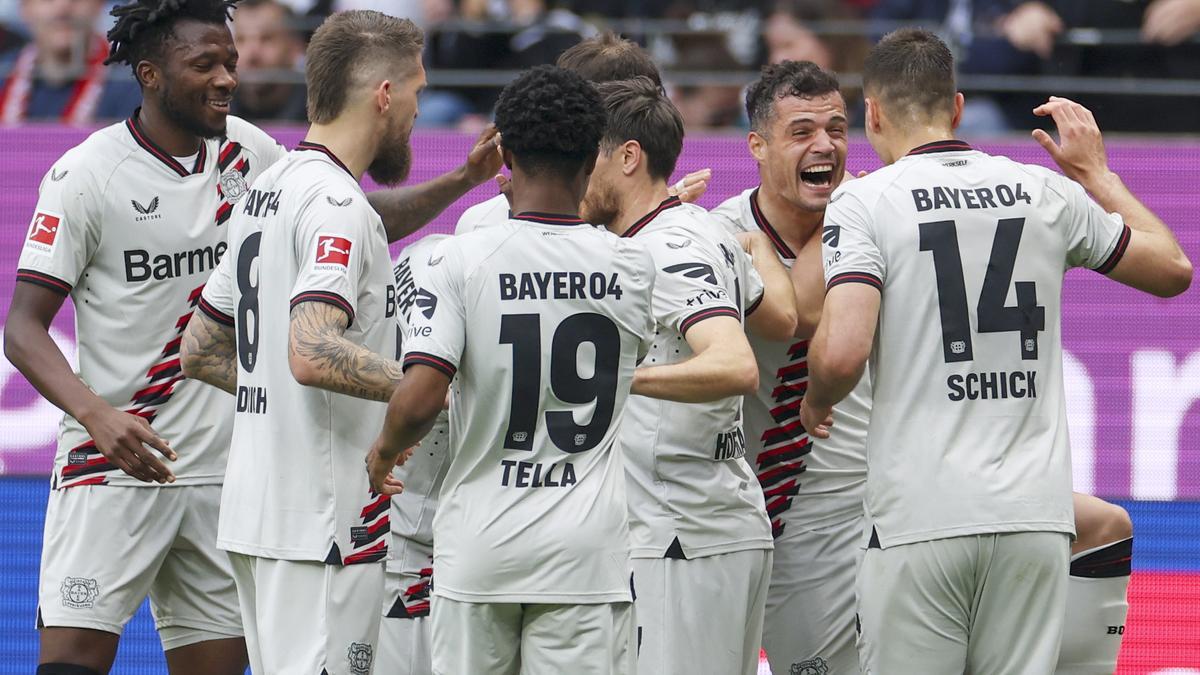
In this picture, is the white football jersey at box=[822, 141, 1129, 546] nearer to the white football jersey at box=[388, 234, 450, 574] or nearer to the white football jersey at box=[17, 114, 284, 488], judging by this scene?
the white football jersey at box=[388, 234, 450, 574]

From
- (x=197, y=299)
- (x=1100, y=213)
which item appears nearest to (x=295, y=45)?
(x=197, y=299)

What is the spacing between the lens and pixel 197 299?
6.02 m

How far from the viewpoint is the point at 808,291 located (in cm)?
591

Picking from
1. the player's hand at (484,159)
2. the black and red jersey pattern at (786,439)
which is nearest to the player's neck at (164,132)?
the player's hand at (484,159)

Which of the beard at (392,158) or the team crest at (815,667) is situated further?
the team crest at (815,667)

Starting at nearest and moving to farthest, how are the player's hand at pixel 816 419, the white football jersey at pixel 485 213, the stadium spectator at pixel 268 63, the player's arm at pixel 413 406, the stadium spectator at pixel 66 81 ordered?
the player's arm at pixel 413 406 < the player's hand at pixel 816 419 < the white football jersey at pixel 485 213 < the stadium spectator at pixel 66 81 < the stadium spectator at pixel 268 63

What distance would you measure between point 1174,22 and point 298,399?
7733mm

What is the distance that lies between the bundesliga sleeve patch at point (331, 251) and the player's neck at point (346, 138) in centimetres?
45

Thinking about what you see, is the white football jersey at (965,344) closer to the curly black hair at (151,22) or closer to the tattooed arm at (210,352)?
the tattooed arm at (210,352)

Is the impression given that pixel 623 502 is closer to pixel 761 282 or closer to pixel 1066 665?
pixel 761 282

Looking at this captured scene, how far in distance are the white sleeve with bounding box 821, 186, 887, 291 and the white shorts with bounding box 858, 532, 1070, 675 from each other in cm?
90

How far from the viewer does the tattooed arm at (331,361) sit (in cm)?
481

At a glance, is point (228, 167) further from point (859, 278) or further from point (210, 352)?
point (859, 278)

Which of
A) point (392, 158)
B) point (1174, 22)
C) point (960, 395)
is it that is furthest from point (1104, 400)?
point (392, 158)
